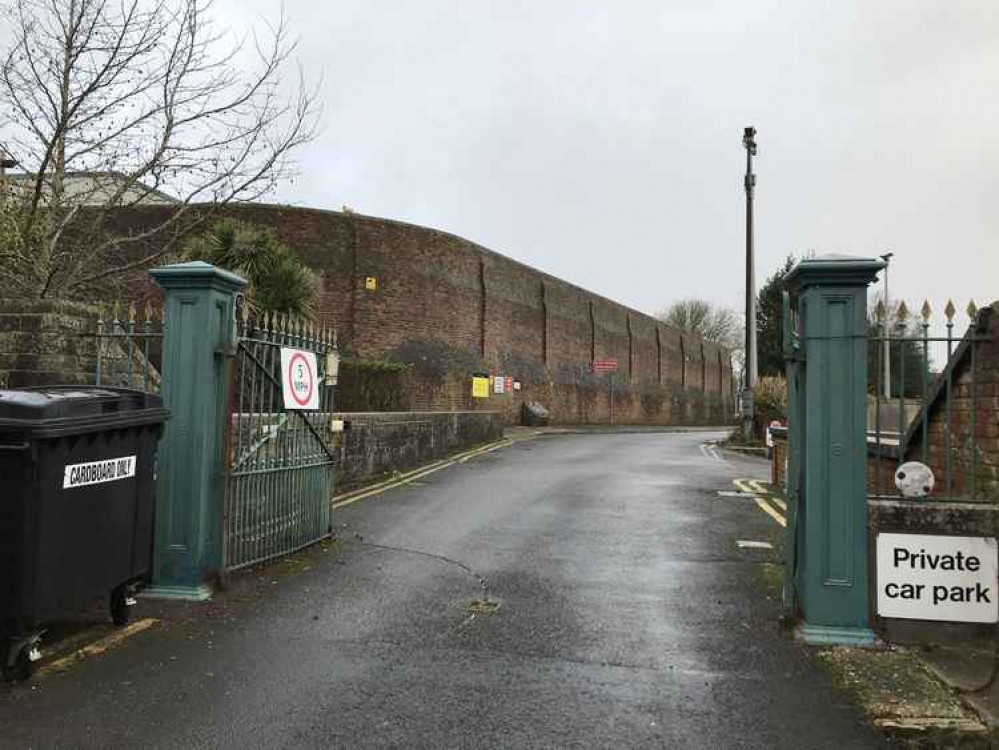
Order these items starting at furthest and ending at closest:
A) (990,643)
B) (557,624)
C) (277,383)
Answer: (277,383) < (557,624) < (990,643)

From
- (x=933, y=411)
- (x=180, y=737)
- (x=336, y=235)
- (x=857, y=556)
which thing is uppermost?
(x=336, y=235)

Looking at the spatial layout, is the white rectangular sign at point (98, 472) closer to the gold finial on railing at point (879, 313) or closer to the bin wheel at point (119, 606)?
the bin wheel at point (119, 606)

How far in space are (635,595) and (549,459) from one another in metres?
11.7

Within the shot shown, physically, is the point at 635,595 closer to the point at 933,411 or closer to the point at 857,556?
the point at 857,556

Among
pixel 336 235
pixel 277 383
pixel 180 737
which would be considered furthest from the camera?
pixel 336 235

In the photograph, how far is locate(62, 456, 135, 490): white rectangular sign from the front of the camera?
4.09 meters

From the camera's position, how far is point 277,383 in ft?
20.9

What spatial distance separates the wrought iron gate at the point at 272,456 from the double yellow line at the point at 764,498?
518cm

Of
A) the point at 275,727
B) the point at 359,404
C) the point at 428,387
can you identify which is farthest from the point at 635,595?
the point at 428,387

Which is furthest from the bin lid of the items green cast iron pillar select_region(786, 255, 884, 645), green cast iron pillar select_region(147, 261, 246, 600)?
A: green cast iron pillar select_region(786, 255, 884, 645)

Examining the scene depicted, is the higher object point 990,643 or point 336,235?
point 336,235

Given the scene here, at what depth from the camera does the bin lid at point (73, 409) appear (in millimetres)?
3795

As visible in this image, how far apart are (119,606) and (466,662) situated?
2.27m

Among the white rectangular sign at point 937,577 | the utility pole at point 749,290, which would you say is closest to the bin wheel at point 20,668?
the white rectangular sign at point 937,577
